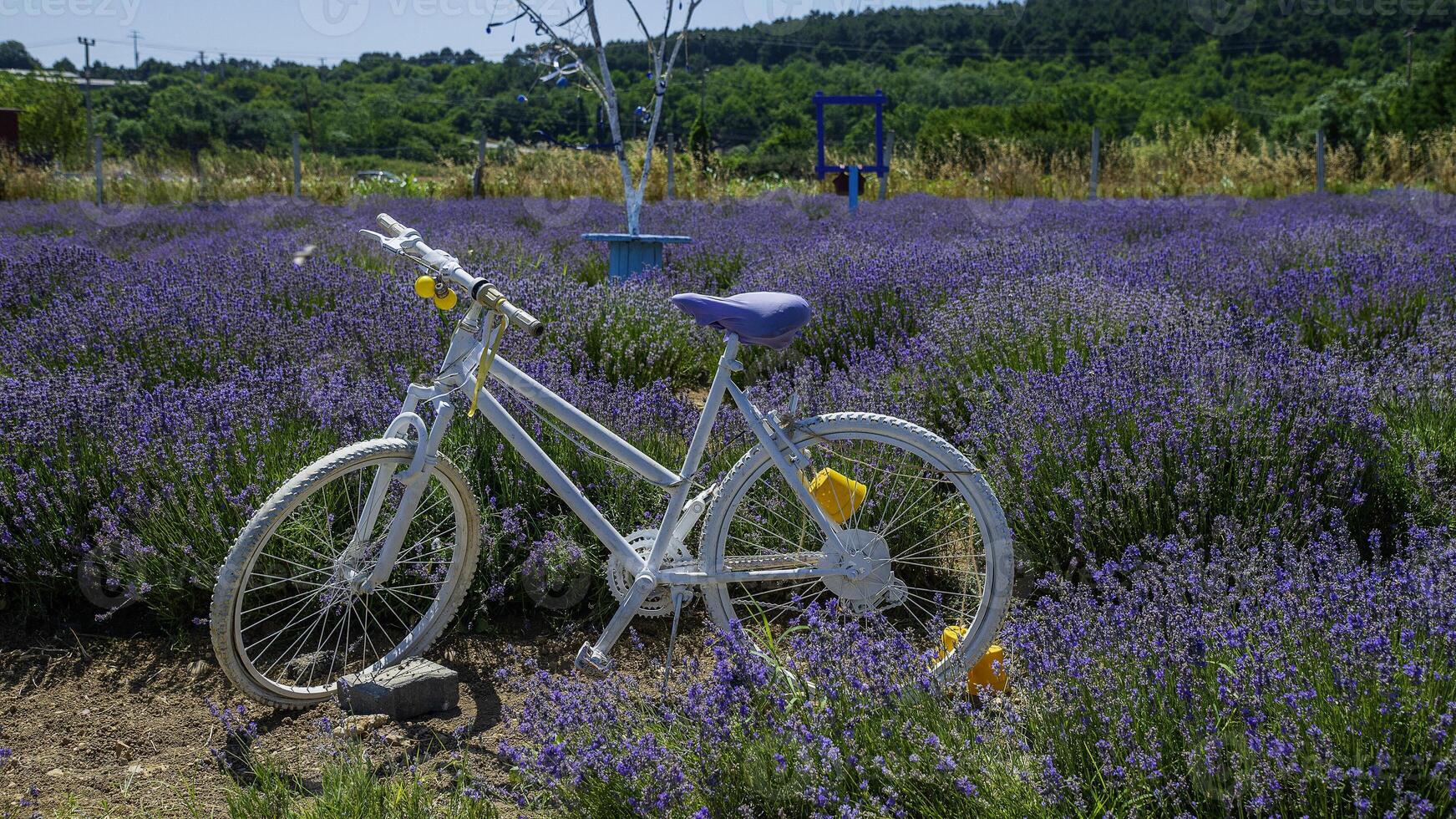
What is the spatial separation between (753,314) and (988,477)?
123 centimetres

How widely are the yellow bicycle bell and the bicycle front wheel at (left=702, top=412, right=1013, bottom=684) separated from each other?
29.6 inches

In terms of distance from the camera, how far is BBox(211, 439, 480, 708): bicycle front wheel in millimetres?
2428

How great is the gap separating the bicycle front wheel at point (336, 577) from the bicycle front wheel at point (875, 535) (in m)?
0.72

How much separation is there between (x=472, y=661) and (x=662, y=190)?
50.2 ft

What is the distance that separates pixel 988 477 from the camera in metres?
3.38

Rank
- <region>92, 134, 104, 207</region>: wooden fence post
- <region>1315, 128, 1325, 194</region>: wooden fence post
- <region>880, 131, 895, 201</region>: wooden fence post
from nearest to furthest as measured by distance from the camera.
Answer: <region>880, 131, 895, 201</region>: wooden fence post → <region>1315, 128, 1325, 194</region>: wooden fence post → <region>92, 134, 104, 207</region>: wooden fence post

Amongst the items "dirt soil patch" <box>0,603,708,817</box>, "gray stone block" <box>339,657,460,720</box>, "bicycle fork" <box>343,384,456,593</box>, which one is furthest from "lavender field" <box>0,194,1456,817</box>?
"bicycle fork" <box>343,384,456,593</box>

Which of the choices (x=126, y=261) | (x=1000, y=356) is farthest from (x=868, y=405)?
(x=126, y=261)

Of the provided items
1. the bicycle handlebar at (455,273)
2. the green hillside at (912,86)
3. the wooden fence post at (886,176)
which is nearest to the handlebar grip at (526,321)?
the bicycle handlebar at (455,273)

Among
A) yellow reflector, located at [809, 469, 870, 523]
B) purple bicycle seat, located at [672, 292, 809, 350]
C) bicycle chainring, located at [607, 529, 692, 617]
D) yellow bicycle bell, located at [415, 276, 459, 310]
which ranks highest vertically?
yellow bicycle bell, located at [415, 276, 459, 310]

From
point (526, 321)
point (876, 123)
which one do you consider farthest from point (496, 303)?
point (876, 123)

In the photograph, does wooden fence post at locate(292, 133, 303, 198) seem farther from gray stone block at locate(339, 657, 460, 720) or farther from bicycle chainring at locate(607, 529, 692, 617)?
bicycle chainring at locate(607, 529, 692, 617)

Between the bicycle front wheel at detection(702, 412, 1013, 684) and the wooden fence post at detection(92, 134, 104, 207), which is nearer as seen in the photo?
the bicycle front wheel at detection(702, 412, 1013, 684)

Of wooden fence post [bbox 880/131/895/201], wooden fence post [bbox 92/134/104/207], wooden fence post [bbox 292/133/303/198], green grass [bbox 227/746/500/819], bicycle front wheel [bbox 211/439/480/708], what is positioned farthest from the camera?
wooden fence post [bbox 292/133/303/198]
